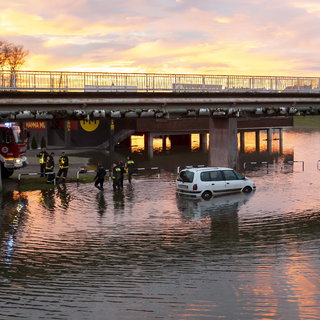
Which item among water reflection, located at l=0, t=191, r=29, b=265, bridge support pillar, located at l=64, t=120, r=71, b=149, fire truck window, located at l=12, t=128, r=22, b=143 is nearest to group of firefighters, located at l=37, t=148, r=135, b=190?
fire truck window, located at l=12, t=128, r=22, b=143

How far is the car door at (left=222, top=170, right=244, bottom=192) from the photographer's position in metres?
30.7

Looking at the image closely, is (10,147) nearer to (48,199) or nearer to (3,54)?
Answer: (48,199)

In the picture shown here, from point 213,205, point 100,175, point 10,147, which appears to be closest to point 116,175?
point 100,175

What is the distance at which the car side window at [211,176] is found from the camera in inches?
1178

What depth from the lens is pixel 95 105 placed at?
36.1m

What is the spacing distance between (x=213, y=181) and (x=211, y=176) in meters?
0.36

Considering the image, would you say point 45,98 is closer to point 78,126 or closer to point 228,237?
point 228,237

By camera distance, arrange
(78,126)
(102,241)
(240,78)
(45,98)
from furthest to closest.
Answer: (78,126) < (240,78) < (45,98) < (102,241)

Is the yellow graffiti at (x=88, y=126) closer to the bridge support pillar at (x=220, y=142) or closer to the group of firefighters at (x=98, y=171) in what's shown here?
the group of firefighters at (x=98, y=171)

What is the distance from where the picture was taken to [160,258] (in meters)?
17.3

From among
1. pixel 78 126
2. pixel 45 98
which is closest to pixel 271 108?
pixel 45 98

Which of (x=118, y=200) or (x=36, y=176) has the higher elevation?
(x=36, y=176)

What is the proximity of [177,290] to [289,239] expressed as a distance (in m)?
7.16

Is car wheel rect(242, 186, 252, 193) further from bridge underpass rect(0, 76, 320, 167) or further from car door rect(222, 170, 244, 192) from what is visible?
bridge underpass rect(0, 76, 320, 167)
